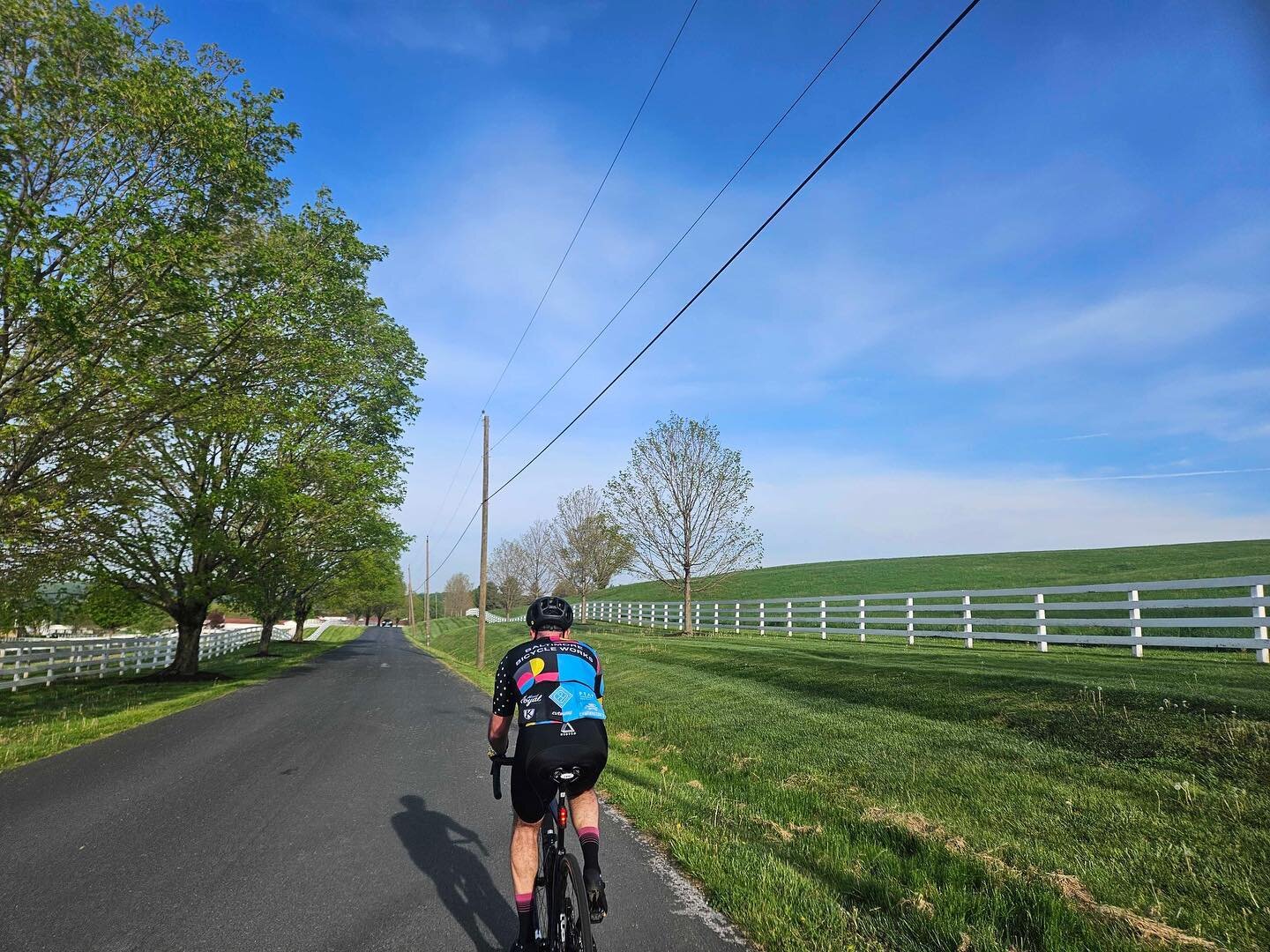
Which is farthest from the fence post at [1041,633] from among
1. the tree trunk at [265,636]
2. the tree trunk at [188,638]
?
the tree trunk at [265,636]

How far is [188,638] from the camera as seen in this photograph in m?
23.4

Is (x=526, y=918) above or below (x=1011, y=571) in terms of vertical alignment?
below

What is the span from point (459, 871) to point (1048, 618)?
95.1ft

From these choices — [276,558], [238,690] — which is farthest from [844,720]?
[276,558]

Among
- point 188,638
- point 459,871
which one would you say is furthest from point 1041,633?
point 188,638

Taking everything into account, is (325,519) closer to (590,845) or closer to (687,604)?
(687,604)

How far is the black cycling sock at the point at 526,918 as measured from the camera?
11.9ft

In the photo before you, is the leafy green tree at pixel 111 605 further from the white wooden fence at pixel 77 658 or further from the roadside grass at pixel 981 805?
the roadside grass at pixel 981 805

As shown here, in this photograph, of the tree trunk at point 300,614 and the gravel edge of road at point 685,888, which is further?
the tree trunk at point 300,614

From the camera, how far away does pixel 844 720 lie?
1002cm

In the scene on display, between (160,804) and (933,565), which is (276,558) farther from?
(933,565)

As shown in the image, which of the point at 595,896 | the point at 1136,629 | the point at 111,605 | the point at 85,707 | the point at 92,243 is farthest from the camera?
the point at 111,605

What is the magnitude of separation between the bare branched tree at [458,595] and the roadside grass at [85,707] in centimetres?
9416

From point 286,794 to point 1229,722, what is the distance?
920cm
